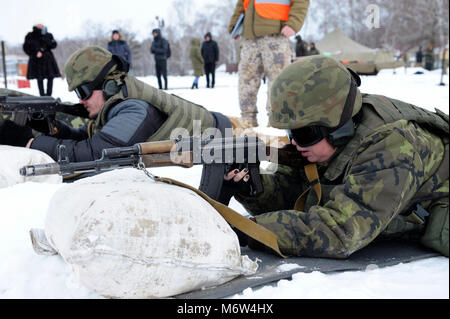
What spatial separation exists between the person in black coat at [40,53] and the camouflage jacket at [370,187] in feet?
23.2

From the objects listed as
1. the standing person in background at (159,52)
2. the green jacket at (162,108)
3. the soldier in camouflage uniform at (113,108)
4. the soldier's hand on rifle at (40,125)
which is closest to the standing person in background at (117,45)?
the standing person in background at (159,52)

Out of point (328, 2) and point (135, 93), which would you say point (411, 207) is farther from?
point (328, 2)

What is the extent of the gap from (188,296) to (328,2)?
1223cm

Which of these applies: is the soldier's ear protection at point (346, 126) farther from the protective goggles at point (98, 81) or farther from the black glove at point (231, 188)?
the protective goggles at point (98, 81)

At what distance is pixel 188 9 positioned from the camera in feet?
105

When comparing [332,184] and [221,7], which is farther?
[221,7]

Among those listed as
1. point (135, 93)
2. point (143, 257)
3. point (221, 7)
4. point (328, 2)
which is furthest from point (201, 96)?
point (221, 7)

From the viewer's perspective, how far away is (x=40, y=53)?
303 inches

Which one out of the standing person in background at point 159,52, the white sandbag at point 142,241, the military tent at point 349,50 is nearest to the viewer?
the white sandbag at point 142,241

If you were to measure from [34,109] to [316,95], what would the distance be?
2.22 metres

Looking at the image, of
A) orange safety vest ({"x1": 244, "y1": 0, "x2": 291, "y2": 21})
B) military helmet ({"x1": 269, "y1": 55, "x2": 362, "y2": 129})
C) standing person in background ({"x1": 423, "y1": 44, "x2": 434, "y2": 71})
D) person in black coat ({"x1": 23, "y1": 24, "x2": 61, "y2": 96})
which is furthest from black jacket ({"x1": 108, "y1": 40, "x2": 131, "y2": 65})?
standing person in background ({"x1": 423, "y1": 44, "x2": 434, "y2": 71})

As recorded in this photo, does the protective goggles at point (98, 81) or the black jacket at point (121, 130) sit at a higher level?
the protective goggles at point (98, 81)

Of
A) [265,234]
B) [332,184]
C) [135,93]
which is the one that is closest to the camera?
[265,234]

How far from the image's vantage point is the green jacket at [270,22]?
4.84 metres
